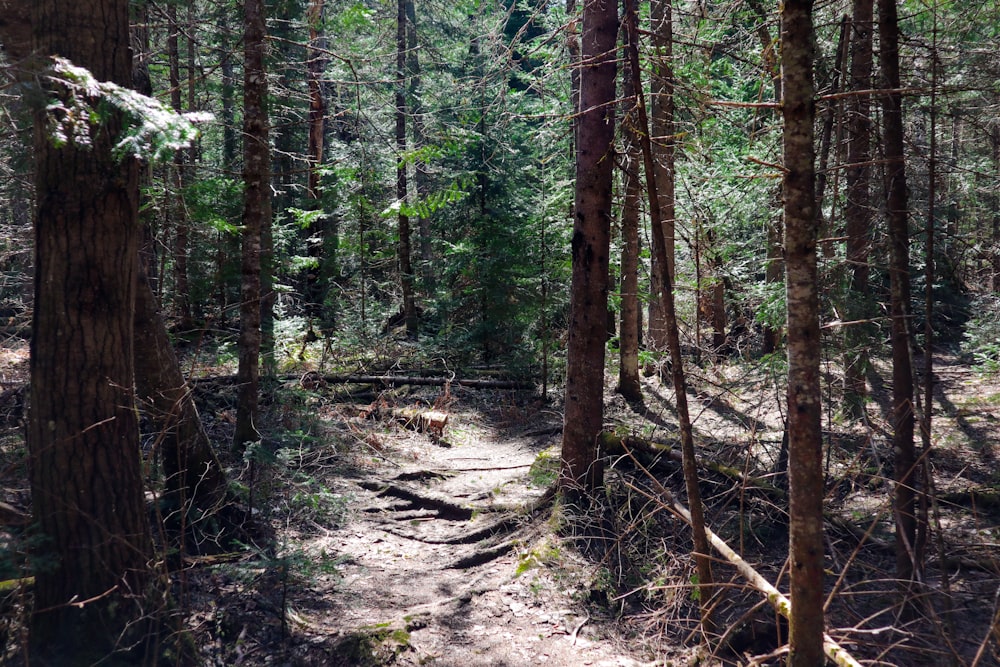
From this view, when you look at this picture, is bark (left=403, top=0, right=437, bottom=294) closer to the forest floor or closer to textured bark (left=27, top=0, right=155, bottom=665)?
the forest floor

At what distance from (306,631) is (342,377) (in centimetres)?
814

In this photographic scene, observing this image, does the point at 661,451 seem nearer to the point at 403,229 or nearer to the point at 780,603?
the point at 780,603

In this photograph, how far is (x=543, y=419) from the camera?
12352 millimetres

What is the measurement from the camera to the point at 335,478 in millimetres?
8898

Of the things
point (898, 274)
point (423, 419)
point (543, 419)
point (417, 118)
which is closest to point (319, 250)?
point (417, 118)

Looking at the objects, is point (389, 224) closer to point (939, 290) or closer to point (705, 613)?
point (939, 290)

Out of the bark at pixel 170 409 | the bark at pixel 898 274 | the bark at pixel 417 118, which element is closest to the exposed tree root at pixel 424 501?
the bark at pixel 170 409

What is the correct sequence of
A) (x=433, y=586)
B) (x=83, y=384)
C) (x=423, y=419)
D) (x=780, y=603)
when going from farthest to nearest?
(x=423, y=419), (x=433, y=586), (x=83, y=384), (x=780, y=603)

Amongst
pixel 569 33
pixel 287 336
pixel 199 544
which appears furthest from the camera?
pixel 287 336

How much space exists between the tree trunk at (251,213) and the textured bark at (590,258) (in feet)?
12.6

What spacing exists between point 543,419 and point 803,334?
9.36 m

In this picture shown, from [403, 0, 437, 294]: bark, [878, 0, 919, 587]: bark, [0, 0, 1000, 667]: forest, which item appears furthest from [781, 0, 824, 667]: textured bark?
[403, 0, 437, 294]: bark

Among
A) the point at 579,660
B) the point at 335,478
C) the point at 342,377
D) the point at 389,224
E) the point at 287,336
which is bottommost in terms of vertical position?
the point at 579,660

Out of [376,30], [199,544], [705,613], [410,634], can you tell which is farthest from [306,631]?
[376,30]
